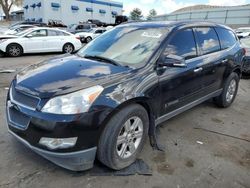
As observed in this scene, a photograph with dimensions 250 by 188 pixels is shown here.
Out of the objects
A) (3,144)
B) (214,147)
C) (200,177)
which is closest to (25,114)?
(3,144)

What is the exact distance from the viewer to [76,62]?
3434 millimetres

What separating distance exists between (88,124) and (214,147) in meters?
2.12

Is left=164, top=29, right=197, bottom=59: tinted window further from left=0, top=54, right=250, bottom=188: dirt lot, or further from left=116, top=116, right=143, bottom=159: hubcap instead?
left=0, top=54, right=250, bottom=188: dirt lot

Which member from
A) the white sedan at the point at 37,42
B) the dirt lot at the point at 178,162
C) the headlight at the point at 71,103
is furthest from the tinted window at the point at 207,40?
the white sedan at the point at 37,42

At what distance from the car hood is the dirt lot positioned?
962mm

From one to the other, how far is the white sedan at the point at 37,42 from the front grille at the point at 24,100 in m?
10.1

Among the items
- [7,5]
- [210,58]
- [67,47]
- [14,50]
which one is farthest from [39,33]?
[7,5]

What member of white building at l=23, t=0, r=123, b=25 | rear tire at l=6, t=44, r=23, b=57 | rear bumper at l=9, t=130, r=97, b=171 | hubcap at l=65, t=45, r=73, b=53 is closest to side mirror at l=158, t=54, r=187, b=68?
rear bumper at l=9, t=130, r=97, b=171

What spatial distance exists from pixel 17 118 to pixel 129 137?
1.29m

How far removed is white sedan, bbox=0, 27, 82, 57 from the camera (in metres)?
12.0

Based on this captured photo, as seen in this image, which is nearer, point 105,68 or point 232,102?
point 105,68

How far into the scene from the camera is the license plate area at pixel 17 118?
270cm

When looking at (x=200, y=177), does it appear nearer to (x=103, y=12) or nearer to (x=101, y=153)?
(x=101, y=153)

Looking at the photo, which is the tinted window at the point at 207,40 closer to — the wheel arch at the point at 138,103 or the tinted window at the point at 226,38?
the tinted window at the point at 226,38
